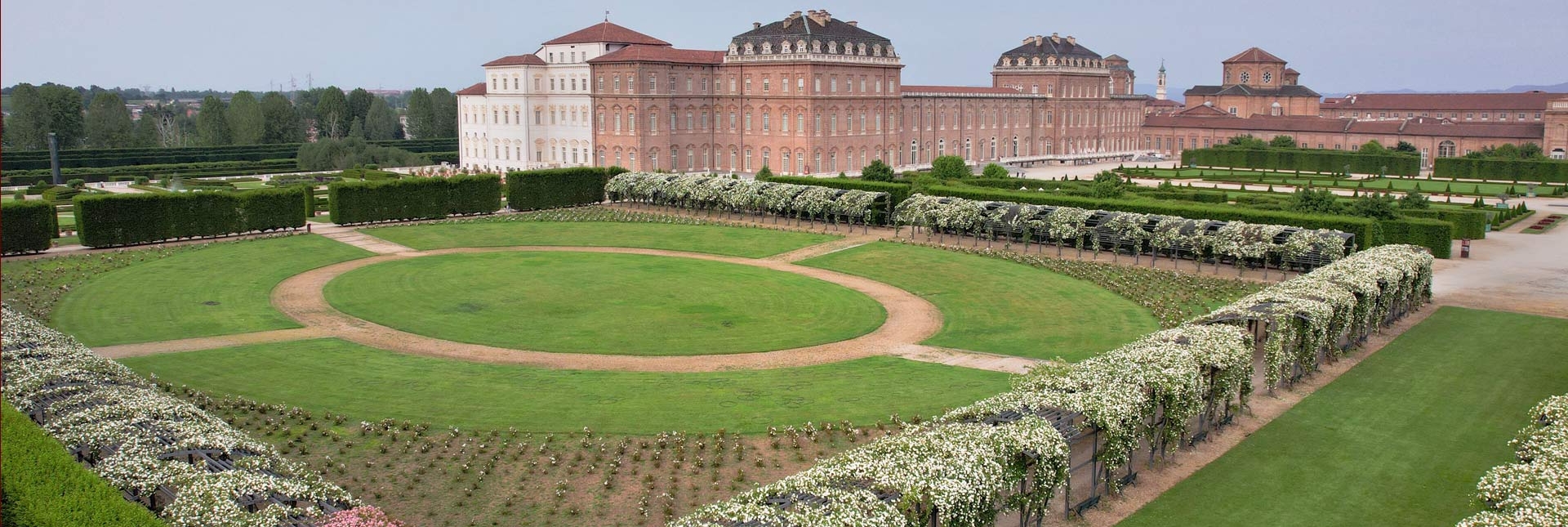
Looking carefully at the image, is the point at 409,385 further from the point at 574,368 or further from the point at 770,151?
the point at 770,151

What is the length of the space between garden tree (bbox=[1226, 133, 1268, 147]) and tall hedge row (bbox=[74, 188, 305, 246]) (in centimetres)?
7848

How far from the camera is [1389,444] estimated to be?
20453 mm

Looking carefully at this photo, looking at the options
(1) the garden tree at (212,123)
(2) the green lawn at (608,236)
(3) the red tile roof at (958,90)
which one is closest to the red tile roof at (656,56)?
(3) the red tile roof at (958,90)

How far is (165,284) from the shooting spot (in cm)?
3472

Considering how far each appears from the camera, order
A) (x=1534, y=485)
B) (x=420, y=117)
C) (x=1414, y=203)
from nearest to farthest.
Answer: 1. (x=1534, y=485)
2. (x=1414, y=203)
3. (x=420, y=117)

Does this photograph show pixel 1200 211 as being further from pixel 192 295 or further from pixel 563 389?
pixel 192 295

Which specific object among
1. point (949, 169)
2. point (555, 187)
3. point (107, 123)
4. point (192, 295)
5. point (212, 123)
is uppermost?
point (212, 123)

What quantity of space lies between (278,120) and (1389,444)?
348 ft

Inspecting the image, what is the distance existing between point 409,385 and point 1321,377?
19986 millimetres

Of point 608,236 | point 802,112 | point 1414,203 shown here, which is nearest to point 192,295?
point 608,236

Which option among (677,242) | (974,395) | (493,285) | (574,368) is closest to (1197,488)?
(974,395)

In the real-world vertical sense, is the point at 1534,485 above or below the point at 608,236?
below

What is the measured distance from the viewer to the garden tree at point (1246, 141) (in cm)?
9648

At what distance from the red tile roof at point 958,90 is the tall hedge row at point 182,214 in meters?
48.8
